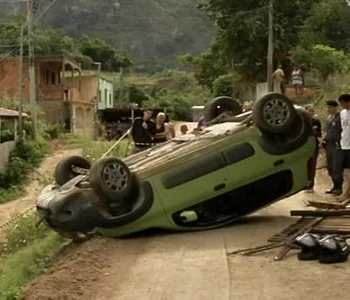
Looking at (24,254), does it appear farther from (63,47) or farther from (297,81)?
(63,47)

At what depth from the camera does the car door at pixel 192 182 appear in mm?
11203

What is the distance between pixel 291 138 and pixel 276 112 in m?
0.46

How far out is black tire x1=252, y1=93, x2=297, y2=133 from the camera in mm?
11617

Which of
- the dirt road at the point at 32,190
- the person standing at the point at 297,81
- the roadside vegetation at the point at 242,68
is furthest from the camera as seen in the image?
the person standing at the point at 297,81

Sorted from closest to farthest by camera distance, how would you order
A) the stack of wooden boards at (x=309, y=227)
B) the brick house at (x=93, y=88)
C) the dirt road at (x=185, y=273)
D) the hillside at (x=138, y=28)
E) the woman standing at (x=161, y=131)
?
1. the dirt road at (x=185, y=273)
2. the stack of wooden boards at (x=309, y=227)
3. the woman standing at (x=161, y=131)
4. the brick house at (x=93, y=88)
5. the hillside at (x=138, y=28)

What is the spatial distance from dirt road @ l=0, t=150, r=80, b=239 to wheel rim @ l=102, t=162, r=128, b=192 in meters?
10.4

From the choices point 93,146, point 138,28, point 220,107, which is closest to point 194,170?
point 220,107

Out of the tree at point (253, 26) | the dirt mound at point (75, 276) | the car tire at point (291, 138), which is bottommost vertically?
the dirt mound at point (75, 276)

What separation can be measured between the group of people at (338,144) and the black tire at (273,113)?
5.06ft

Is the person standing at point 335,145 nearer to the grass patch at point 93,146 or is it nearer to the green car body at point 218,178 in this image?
the green car body at point 218,178

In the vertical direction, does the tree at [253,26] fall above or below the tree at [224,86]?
above

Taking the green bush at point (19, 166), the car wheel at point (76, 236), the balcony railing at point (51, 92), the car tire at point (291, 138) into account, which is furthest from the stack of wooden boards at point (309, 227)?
the balcony railing at point (51, 92)

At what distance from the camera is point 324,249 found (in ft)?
28.9

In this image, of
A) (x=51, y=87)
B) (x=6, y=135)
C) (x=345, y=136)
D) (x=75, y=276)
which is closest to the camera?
(x=75, y=276)
